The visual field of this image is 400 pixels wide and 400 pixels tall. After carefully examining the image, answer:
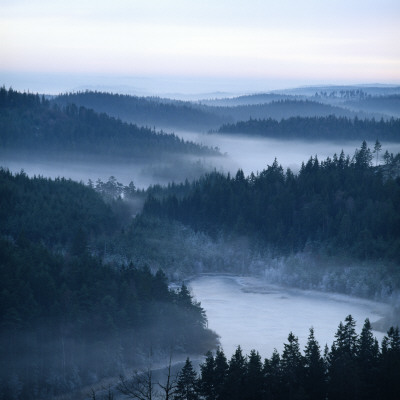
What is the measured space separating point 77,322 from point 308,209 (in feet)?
166

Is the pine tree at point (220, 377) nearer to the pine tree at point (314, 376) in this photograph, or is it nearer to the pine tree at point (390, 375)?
the pine tree at point (314, 376)

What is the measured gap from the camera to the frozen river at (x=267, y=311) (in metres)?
66.3

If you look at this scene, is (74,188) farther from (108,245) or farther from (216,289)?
(216,289)

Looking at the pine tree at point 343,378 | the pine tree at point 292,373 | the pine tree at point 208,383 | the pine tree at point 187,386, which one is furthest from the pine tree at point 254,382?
the pine tree at point 343,378

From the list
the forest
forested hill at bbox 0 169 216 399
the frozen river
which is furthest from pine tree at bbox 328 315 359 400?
the frozen river

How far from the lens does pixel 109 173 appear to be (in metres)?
198

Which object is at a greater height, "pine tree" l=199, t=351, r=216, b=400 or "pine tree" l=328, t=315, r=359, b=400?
"pine tree" l=328, t=315, r=359, b=400

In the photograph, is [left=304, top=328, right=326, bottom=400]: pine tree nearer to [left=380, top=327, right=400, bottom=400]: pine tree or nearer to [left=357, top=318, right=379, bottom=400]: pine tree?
[left=357, top=318, right=379, bottom=400]: pine tree

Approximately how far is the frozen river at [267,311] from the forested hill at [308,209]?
7.75 m

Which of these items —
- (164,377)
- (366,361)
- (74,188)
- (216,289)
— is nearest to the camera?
(366,361)

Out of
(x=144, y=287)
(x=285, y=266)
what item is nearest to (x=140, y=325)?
(x=144, y=287)

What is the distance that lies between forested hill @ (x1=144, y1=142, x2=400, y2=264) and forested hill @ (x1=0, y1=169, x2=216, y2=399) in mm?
31843

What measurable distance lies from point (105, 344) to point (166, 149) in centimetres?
14558

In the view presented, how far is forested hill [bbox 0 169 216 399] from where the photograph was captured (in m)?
51.4
